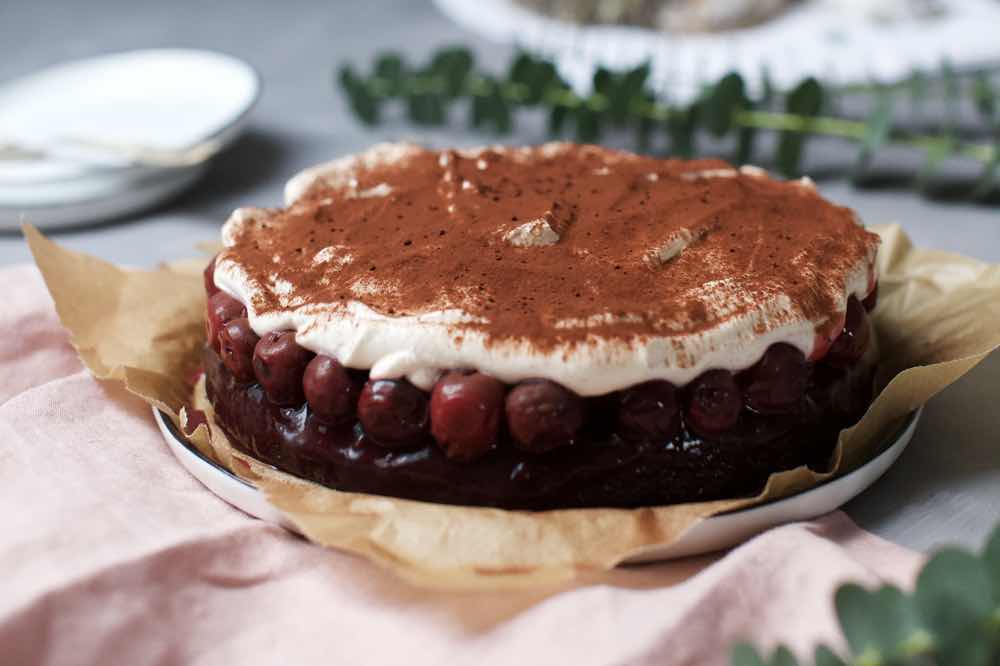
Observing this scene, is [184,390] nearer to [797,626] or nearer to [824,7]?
[797,626]

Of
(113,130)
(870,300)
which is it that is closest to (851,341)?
(870,300)

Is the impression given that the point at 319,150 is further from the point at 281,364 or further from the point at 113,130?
the point at 281,364

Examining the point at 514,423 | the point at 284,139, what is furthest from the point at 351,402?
the point at 284,139

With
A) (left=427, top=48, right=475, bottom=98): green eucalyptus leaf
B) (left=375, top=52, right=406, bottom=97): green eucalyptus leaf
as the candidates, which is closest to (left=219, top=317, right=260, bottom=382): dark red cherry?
(left=427, top=48, right=475, bottom=98): green eucalyptus leaf

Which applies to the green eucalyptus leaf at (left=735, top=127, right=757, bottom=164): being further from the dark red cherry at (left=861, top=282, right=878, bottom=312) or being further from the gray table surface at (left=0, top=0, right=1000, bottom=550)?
the dark red cherry at (left=861, top=282, right=878, bottom=312)

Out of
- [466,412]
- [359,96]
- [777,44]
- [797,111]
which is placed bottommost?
[359,96]

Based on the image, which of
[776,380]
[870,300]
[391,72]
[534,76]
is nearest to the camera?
[776,380]

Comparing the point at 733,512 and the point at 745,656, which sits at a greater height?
the point at 745,656
